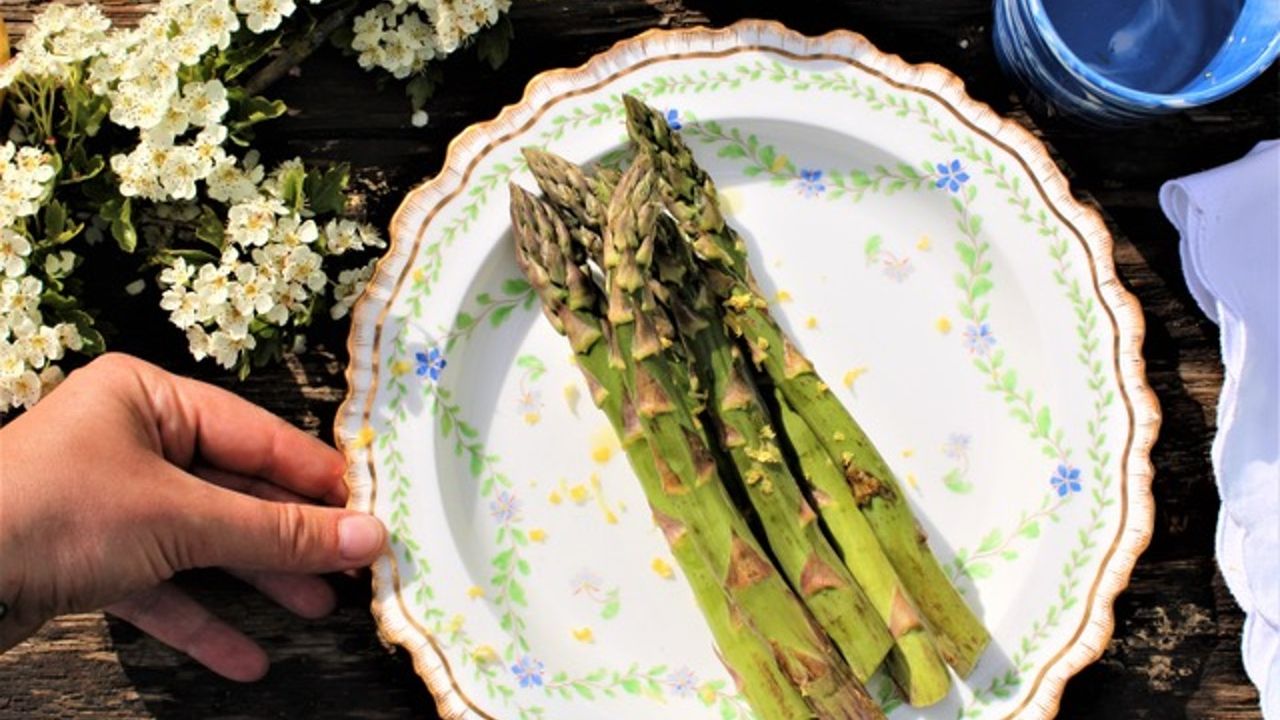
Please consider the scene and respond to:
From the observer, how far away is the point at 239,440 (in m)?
1.45

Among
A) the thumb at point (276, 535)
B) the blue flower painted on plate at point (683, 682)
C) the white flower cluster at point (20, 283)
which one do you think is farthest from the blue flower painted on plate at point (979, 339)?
the white flower cluster at point (20, 283)

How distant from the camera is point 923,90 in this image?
4.85 feet

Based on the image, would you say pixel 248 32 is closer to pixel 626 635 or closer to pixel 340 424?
pixel 340 424

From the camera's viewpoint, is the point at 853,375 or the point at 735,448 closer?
the point at 735,448

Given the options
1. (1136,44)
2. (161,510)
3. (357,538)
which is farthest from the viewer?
(1136,44)

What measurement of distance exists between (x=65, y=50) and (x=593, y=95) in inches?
A: 23.9

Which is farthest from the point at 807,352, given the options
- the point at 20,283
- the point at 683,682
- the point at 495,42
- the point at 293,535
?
the point at 20,283

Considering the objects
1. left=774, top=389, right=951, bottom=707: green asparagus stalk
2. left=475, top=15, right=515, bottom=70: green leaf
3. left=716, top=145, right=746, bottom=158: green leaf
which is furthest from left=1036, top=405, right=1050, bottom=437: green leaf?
left=475, top=15, right=515, bottom=70: green leaf

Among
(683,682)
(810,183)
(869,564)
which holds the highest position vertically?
(810,183)

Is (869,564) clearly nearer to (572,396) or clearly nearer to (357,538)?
(572,396)

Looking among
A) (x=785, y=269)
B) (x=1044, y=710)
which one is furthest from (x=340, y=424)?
(x=1044, y=710)

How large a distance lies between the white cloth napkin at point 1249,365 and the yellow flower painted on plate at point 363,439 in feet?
3.39

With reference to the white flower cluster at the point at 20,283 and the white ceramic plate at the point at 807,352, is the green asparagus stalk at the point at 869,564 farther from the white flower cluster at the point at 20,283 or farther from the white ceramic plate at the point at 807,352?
the white flower cluster at the point at 20,283

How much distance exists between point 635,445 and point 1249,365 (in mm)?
769
